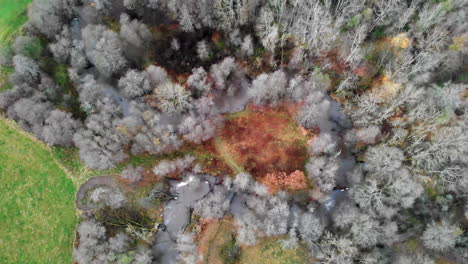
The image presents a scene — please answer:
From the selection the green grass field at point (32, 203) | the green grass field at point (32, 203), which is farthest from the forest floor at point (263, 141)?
the green grass field at point (32, 203)

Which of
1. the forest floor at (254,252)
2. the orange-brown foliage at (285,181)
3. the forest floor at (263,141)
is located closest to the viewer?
the forest floor at (254,252)

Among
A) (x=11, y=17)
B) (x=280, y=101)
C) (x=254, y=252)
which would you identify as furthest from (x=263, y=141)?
(x=11, y=17)

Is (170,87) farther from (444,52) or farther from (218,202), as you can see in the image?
(444,52)

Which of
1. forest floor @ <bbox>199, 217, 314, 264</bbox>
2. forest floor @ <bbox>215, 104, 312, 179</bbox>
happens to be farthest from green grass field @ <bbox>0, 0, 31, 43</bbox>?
forest floor @ <bbox>199, 217, 314, 264</bbox>

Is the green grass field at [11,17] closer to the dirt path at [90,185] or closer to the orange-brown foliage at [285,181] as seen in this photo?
the dirt path at [90,185]

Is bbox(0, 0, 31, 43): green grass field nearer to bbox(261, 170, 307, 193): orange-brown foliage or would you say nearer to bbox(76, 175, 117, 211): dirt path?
bbox(76, 175, 117, 211): dirt path

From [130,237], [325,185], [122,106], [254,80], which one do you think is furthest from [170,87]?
[325,185]
